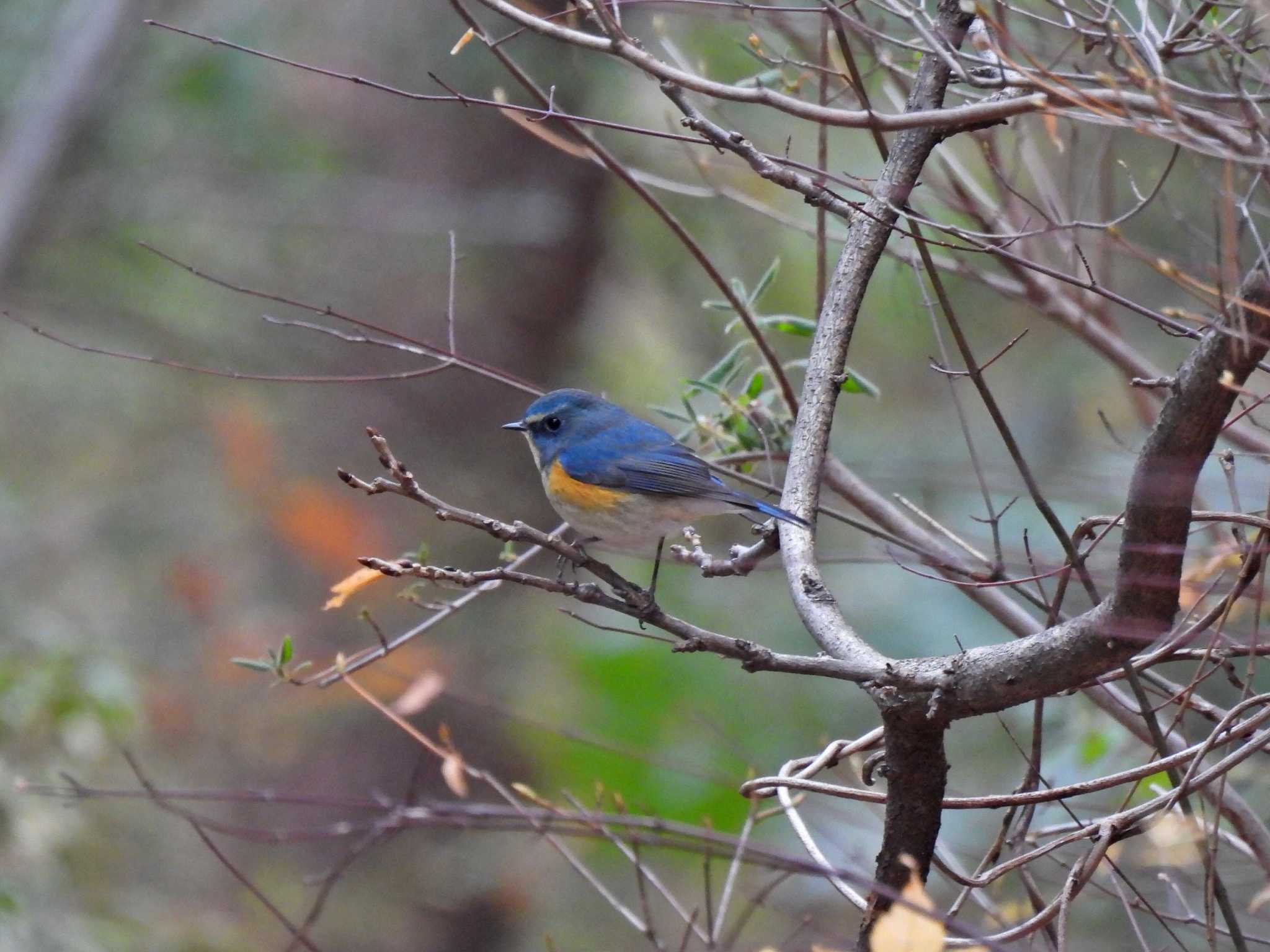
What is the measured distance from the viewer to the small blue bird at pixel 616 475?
11.5ft

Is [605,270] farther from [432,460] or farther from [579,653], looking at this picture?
[579,653]

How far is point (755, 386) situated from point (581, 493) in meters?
0.63

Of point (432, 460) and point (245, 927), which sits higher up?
point (432, 460)

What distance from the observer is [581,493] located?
11.7 ft

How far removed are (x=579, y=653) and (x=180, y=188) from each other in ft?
10.9

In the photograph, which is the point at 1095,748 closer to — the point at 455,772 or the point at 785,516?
the point at 785,516

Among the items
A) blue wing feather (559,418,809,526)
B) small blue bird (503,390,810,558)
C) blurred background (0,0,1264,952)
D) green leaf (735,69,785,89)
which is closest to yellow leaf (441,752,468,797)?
small blue bird (503,390,810,558)

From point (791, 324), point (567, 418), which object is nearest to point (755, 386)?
point (791, 324)

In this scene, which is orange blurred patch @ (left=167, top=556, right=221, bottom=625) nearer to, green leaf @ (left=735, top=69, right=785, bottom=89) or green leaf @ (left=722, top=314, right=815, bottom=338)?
green leaf @ (left=722, top=314, right=815, bottom=338)

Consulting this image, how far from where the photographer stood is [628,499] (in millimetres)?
3584

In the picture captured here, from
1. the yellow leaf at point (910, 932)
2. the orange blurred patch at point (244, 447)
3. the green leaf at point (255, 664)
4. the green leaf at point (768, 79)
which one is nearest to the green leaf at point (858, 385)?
the green leaf at point (768, 79)

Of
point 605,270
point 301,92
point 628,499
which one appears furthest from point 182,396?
point 628,499

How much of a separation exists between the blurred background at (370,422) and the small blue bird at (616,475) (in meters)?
1.88

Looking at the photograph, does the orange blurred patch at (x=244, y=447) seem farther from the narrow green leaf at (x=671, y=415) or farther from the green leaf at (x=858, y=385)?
the green leaf at (x=858, y=385)
